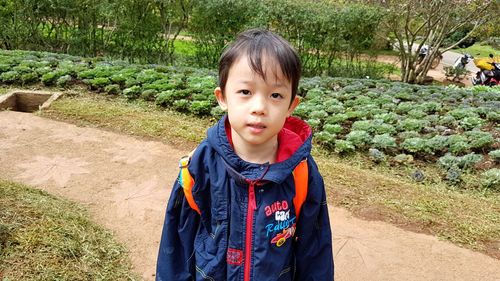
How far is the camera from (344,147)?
5.05 metres

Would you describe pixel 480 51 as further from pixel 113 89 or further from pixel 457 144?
pixel 113 89

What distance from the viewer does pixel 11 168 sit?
4.07 metres

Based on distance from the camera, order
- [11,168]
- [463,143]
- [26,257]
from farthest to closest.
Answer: [463,143], [11,168], [26,257]

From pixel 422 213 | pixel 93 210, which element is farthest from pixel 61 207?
pixel 422 213

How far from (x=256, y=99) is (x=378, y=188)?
9.58ft

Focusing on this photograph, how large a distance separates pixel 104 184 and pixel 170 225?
239cm

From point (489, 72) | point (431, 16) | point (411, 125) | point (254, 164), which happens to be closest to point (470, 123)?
point (411, 125)

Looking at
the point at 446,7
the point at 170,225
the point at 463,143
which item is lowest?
the point at 463,143

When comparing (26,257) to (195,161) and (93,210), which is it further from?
(195,161)

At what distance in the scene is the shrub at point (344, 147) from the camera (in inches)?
199

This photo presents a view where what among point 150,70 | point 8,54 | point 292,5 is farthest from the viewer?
point 292,5

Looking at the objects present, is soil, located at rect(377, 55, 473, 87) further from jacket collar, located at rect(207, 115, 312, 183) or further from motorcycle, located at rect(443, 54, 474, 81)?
jacket collar, located at rect(207, 115, 312, 183)

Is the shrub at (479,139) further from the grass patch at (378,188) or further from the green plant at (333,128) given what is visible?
the green plant at (333,128)

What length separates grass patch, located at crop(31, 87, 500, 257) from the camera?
3.51 m
